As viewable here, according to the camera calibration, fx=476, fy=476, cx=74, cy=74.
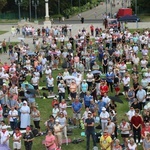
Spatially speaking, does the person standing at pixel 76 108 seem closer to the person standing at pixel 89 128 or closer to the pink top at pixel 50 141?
the person standing at pixel 89 128

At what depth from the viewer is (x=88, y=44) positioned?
38281 millimetres

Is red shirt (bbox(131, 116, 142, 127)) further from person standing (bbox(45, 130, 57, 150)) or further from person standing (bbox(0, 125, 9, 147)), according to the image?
person standing (bbox(0, 125, 9, 147))

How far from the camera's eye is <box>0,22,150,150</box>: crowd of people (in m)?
17.6

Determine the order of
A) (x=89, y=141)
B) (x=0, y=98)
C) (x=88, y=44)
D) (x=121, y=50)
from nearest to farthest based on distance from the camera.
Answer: (x=89, y=141) → (x=0, y=98) → (x=121, y=50) → (x=88, y=44)

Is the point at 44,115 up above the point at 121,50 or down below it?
below

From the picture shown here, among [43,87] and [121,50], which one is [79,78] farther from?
[121,50]

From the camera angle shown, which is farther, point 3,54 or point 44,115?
point 3,54

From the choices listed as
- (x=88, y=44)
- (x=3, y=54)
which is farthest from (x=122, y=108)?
(x=3, y=54)

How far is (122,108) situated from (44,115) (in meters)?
3.84

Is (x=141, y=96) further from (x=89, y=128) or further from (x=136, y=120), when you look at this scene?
(x=89, y=128)

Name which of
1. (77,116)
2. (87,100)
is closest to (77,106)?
(77,116)

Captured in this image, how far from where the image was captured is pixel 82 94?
23.2 m

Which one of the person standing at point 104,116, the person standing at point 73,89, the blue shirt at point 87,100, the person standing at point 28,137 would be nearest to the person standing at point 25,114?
the person standing at point 28,137

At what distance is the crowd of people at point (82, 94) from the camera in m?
17.6
